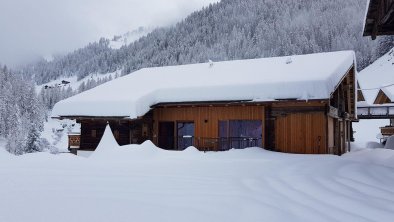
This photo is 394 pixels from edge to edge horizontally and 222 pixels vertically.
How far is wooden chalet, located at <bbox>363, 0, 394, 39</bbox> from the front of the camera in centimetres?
932

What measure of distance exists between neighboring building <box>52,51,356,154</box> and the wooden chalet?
399 centimetres

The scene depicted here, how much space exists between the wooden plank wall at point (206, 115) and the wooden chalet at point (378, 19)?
6.88 meters

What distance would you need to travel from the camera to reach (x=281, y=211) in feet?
15.8

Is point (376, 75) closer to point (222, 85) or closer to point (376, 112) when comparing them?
point (376, 112)

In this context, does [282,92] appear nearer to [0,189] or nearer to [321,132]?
[321,132]

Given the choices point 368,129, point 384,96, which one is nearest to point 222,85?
point 384,96

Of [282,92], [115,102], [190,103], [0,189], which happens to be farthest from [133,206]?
[115,102]

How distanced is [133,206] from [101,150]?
985cm

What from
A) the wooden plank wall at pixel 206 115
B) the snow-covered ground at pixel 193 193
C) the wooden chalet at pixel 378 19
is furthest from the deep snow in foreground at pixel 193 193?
the wooden plank wall at pixel 206 115

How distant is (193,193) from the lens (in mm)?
6082

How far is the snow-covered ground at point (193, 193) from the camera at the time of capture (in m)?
4.57

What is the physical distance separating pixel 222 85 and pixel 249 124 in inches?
241

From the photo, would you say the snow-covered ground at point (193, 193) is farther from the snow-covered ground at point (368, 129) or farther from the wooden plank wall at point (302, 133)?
the snow-covered ground at point (368, 129)

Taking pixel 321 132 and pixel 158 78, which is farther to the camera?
A: pixel 158 78
